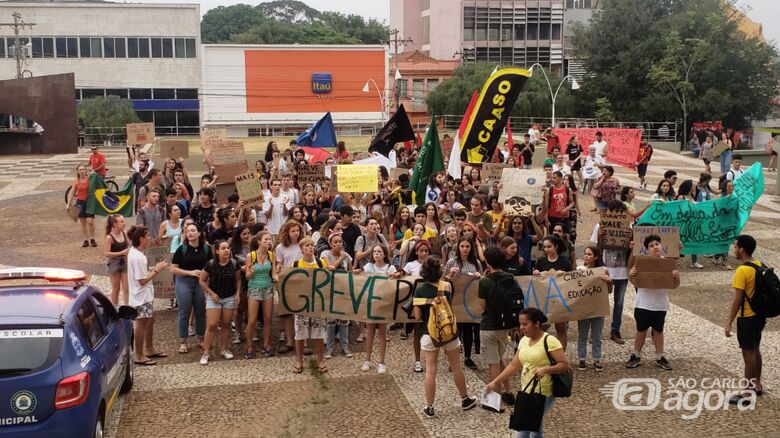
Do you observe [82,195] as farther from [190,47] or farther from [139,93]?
[190,47]

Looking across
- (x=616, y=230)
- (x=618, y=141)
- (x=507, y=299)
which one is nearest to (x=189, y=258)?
(x=507, y=299)

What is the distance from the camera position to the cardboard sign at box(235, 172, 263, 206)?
12688 mm

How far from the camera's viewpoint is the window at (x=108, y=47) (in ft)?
225

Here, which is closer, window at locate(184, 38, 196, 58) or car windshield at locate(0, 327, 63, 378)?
car windshield at locate(0, 327, 63, 378)

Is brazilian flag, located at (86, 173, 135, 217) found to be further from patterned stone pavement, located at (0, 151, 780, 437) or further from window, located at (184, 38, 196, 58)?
window, located at (184, 38, 196, 58)

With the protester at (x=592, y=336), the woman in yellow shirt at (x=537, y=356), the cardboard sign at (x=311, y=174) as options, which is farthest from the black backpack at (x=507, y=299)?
the cardboard sign at (x=311, y=174)

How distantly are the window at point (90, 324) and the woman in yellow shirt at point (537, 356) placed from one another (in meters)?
3.51

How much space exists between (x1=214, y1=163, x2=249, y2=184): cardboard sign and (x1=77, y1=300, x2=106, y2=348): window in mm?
7747

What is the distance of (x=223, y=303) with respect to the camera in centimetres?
909

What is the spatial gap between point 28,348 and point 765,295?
6.50m

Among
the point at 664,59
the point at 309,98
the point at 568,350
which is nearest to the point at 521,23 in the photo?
the point at 309,98

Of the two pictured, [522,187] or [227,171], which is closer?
[522,187]

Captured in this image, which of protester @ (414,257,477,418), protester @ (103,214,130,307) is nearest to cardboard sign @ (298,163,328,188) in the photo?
protester @ (103,214,130,307)

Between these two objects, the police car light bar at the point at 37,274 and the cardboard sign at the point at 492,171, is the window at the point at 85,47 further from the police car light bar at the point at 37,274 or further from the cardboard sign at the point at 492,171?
the police car light bar at the point at 37,274
